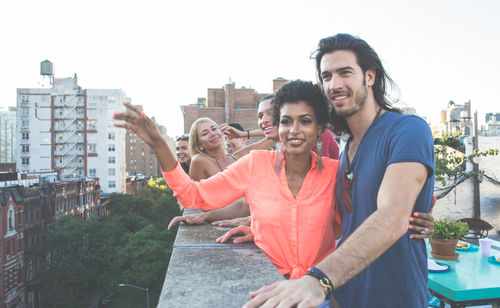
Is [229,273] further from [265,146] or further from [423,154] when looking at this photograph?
[265,146]

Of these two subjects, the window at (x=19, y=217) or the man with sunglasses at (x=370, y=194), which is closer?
the man with sunglasses at (x=370, y=194)

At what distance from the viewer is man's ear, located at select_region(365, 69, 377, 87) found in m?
2.16

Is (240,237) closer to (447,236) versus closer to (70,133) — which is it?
(447,236)

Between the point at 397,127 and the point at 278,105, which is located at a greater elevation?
the point at 278,105

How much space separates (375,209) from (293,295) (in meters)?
0.76

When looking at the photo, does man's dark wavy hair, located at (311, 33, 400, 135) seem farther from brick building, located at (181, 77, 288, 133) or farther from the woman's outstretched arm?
brick building, located at (181, 77, 288, 133)

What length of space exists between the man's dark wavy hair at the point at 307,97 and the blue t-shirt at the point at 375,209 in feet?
1.65

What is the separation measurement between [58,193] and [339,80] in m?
39.8

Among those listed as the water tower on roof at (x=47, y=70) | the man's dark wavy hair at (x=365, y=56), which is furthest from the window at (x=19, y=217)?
the man's dark wavy hair at (x=365, y=56)

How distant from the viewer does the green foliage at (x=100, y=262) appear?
2400cm

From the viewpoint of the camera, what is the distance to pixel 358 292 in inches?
73.7

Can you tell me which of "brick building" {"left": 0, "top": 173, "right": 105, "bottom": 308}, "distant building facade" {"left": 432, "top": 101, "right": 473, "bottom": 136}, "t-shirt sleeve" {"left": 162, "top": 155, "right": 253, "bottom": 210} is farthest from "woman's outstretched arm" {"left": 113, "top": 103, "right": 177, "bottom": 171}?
"brick building" {"left": 0, "top": 173, "right": 105, "bottom": 308}

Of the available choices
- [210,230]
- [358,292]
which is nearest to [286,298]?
[358,292]

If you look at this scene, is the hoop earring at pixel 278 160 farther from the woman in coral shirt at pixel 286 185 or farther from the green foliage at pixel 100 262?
the green foliage at pixel 100 262
